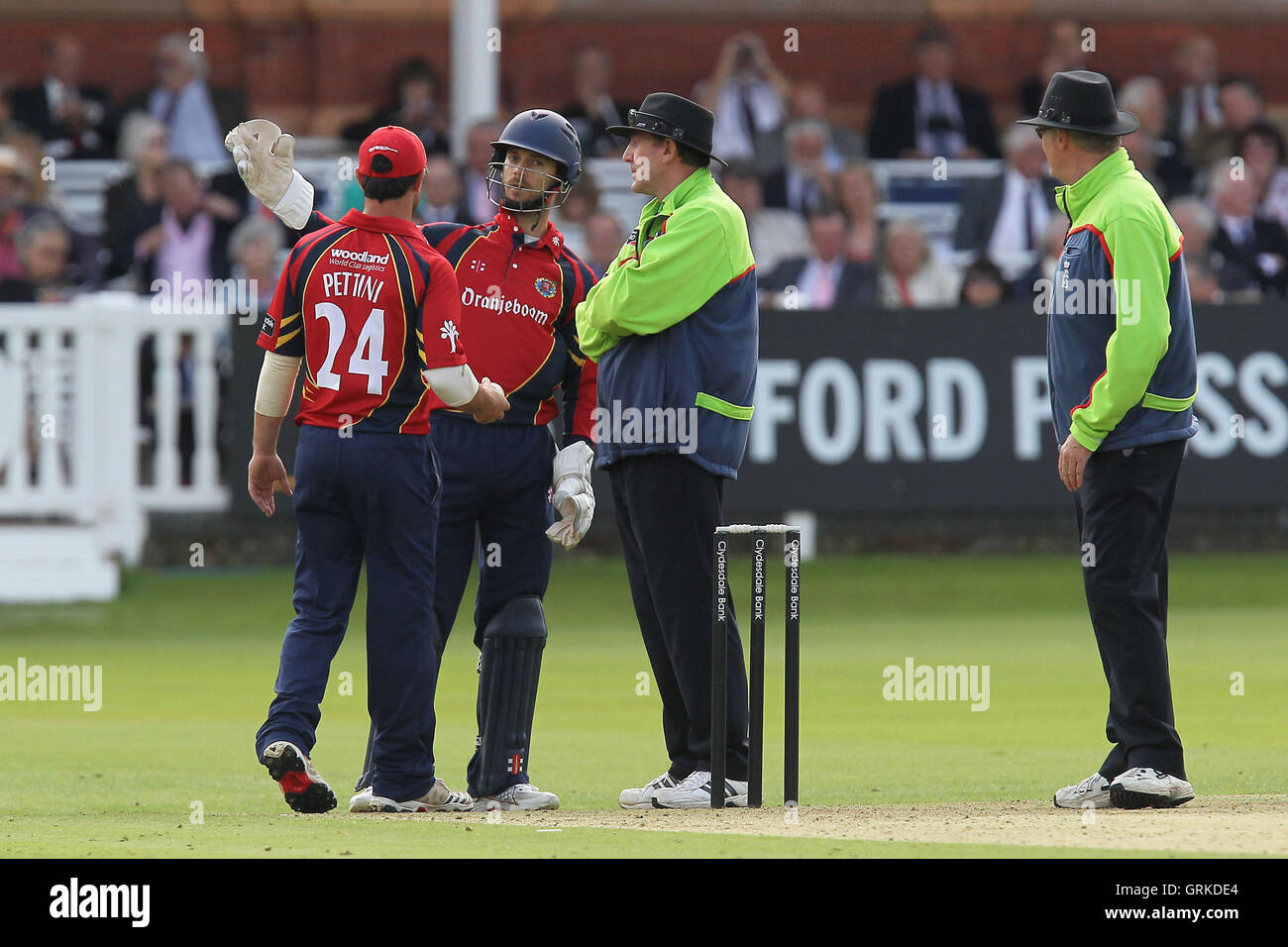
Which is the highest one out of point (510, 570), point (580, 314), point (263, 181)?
point (263, 181)

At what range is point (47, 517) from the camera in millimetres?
15266

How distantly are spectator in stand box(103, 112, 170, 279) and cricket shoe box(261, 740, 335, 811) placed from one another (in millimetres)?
10842

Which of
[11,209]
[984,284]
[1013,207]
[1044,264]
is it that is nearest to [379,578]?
[984,284]

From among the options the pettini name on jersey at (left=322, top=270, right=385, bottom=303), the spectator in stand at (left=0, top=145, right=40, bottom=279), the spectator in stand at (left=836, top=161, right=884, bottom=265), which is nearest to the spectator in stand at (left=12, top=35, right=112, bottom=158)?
the spectator in stand at (left=0, top=145, right=40, bottom=279)

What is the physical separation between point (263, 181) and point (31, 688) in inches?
198

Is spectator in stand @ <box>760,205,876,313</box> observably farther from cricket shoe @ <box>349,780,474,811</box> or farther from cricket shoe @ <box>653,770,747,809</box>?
cricket shoe @ <box>349,780,474,811</box>

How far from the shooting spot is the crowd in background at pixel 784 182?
16.6 meters

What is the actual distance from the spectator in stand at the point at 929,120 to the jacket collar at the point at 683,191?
1316cm

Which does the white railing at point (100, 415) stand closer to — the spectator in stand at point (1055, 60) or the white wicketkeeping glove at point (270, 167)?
the white wicketkeeping glove at point (270, 167)

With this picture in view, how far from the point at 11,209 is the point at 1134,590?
1254 cm

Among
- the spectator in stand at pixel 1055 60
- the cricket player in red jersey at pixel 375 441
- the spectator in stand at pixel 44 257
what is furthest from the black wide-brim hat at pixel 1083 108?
the spectator in stand at pixel 1055 60

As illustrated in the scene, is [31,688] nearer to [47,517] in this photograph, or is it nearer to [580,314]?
[47,517]
